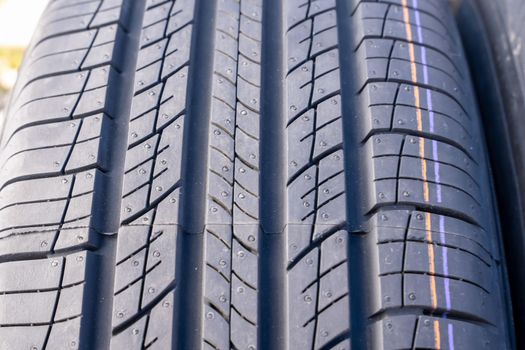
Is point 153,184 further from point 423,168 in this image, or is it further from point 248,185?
point 423,168

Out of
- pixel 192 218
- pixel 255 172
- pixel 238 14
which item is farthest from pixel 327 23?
pixel 192 218

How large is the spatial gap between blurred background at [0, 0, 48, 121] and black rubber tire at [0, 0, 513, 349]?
1.41 metres

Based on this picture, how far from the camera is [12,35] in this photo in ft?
11.7

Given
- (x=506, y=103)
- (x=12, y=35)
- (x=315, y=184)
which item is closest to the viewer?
(x=315, y=184)

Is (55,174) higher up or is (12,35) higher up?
(12,35)

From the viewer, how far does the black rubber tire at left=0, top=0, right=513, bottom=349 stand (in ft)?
5.39

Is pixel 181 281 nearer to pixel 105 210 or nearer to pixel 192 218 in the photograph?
pixel 192 218

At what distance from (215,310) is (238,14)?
96cm

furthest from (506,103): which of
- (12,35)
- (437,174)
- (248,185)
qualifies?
(12,35)

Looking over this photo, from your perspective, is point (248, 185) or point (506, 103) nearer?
point (248, 185)

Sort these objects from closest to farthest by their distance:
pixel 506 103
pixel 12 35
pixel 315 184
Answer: pixel 315 184, pixel 506 103, pixel 12 35

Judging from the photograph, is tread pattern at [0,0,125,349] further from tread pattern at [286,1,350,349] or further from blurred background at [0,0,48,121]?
blurred background at [0,0,48,121]

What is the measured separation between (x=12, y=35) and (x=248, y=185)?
226cm

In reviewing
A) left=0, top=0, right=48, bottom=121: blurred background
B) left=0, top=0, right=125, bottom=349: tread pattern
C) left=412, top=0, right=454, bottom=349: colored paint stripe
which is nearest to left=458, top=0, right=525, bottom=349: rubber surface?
left=412, top=0, right=454, bottom=349: colored paint stripe
